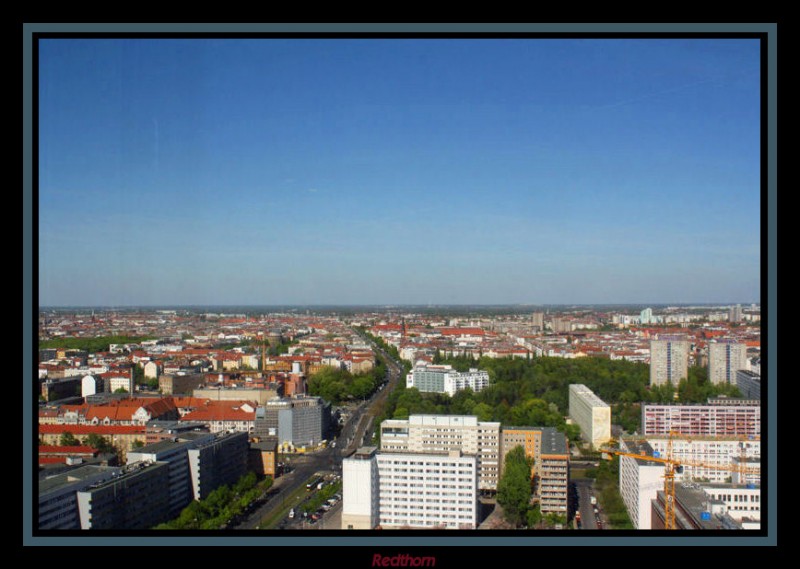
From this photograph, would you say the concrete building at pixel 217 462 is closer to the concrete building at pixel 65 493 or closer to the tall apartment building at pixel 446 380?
the concrete building at pixel 65 493

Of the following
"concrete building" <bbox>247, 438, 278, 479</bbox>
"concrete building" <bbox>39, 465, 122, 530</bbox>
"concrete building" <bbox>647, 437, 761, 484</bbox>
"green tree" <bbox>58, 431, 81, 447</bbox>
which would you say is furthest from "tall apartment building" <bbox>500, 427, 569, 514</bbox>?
"green tree" <bbox>58, 431, 81, 447</bbox>

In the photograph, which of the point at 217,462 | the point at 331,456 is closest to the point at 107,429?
the point at 217,462

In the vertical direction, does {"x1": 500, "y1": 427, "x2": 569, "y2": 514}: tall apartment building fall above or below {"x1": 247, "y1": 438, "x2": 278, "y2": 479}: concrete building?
above

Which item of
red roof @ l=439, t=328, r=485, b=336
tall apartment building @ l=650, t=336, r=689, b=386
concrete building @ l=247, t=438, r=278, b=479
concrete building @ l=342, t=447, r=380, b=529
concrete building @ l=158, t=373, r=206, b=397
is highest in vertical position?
red roof @ l=439, t=328, r=485, b=336

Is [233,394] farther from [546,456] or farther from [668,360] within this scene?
[668,360]

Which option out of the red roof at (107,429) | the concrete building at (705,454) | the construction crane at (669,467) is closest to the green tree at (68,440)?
the red roof at (107,429)

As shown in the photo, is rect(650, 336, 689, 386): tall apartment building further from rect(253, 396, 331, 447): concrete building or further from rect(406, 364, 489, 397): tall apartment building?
rect(253, 396, 331, 447): concrete building
